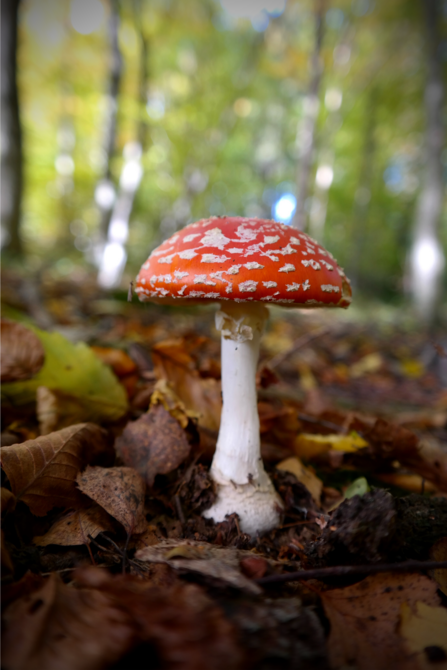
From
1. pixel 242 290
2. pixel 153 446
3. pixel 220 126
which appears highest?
pixel 220 126

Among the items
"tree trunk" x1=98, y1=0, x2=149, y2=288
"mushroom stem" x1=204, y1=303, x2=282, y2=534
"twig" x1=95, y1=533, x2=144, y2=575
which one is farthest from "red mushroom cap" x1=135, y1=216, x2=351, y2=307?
"tree trunk" x1=98, y1=0, x2=149, y2=288

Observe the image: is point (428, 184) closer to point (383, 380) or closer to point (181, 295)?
point (383, 380)

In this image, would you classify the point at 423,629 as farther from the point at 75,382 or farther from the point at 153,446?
the point at 75,382

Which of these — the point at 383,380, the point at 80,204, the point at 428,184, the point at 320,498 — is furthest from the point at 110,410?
the point at 80,204

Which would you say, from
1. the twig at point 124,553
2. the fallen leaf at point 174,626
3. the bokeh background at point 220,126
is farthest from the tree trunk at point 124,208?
the fallen leaf at point 174,626

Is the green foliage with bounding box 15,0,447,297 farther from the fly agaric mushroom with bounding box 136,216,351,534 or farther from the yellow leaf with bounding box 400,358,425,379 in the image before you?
the fly agaric mushroom with bounding box 136,216,351,534

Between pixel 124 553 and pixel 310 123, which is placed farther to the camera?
pixel 310 123

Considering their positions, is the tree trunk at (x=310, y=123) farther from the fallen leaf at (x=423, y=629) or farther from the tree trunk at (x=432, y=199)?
the fallen leaf at (x=423, y=629)

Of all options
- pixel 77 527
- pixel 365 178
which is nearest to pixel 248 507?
pixel 77 527
